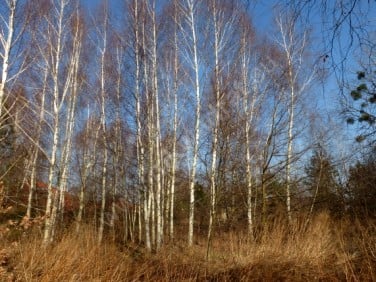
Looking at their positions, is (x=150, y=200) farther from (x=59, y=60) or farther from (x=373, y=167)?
(x=373, y=167)

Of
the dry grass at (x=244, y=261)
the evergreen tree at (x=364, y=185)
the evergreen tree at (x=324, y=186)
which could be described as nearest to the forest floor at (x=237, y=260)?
the dry grass at (x=244, y=261)

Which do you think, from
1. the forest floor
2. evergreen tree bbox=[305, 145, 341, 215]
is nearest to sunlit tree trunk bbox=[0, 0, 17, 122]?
the forest floor

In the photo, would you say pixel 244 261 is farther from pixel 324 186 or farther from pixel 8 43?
pixel 324 186

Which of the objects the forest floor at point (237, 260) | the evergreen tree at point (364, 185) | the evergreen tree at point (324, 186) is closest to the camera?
the forest floor at point (237, 260)

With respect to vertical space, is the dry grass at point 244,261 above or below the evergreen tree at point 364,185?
below

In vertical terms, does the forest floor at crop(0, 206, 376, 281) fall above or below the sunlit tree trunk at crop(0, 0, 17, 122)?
below

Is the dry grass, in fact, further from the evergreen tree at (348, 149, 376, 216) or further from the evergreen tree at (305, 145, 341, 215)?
the evergreen tree at (305, 145, 341, 215)

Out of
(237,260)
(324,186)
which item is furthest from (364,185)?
(237,260)

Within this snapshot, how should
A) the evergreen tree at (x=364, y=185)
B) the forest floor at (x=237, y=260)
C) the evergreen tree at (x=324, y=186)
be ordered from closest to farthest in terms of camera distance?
the forest floor at (x=237, y=260)
the evergreen tree at (x=364, y=185)
the evergreen tree at (x=324, y=186)

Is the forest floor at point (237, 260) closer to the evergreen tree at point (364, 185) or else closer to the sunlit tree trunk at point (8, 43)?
the sunlit tree trunk at point (8, 43)

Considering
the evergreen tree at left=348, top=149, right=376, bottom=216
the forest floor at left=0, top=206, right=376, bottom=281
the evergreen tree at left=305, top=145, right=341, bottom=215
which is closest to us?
the forest floor at left=0, top=206, right=376, bottom=281

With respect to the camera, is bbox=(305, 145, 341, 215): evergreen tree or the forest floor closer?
the forest floor

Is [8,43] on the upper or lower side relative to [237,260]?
upper

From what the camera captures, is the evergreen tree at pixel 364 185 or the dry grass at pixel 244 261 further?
the evergreen tree at pixel 364 185
